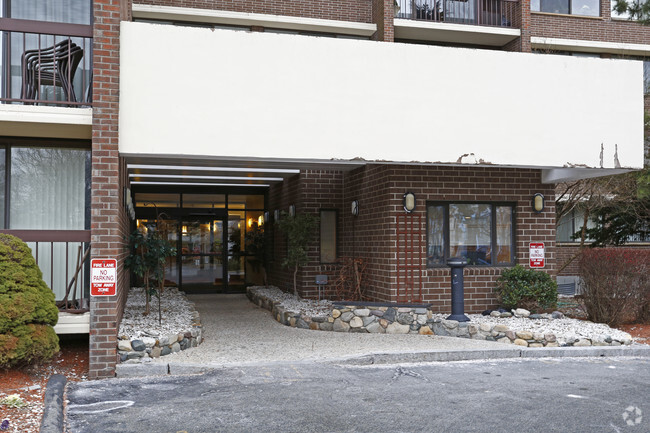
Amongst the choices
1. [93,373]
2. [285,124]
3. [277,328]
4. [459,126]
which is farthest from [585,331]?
[93,373]

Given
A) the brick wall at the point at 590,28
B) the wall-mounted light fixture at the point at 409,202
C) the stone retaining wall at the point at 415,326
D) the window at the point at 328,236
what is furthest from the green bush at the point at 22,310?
the brick wall at the point at 590,28

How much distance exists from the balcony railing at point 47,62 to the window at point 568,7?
16521mm

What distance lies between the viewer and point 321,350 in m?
9.70

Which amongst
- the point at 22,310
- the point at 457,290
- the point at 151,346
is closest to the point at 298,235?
the point at 457,290

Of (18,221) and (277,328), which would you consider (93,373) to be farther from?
(277,328)

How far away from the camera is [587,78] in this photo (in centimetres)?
1112

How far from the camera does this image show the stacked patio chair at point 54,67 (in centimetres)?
898

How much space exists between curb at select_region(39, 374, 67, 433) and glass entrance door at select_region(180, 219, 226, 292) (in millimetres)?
10772

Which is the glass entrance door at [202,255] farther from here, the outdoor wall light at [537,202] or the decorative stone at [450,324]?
the outdoor wall light at [537,202]

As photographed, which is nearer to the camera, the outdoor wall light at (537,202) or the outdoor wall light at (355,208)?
the outdoor wall light at (537,202)

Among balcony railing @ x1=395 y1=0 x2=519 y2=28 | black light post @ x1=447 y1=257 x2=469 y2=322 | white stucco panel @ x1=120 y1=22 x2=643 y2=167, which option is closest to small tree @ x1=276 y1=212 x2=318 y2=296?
black light post @ x1=447 y1=257 x2=469 y2=322

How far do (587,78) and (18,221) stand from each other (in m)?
9.76

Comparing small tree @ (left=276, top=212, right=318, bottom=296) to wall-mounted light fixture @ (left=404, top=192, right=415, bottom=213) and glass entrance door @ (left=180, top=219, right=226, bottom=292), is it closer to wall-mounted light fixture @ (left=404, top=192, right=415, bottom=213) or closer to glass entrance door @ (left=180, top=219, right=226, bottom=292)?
wall-mounted light fixture @ (left=404, top=192, right=415, bottom=213)

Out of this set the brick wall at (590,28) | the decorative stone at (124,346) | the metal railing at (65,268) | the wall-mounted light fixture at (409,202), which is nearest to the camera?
the decorative stone at (124,346)
